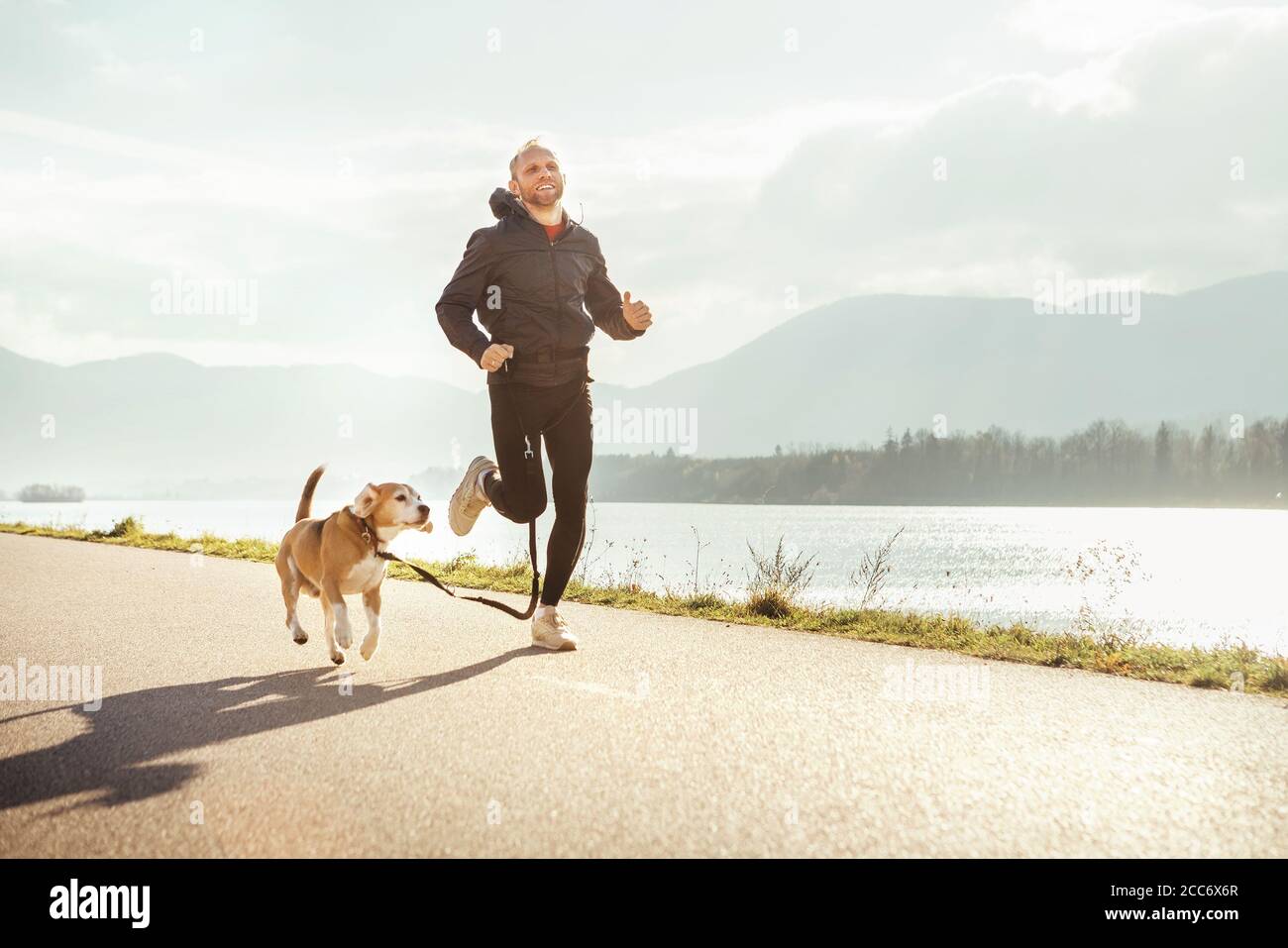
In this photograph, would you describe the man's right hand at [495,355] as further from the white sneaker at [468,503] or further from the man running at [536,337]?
the white sneaker at [468,503]

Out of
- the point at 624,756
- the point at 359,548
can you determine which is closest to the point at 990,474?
the point at 359,548

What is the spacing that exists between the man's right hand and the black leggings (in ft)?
0.89

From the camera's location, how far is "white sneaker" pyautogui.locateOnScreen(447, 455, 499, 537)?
6969 millimetres

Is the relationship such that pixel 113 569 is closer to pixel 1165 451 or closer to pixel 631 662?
pixel 631 662

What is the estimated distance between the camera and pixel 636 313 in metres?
6.65

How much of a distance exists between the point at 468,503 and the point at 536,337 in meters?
1.46

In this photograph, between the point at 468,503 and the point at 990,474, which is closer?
the point at 468,503

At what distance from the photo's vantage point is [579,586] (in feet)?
35.3

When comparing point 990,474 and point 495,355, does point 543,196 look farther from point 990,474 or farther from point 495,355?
point 990,474

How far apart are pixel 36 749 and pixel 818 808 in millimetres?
3236

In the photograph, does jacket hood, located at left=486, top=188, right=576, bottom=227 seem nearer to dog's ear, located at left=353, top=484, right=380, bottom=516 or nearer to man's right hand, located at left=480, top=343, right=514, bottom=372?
man's right hand, located at left=480, top=343, right=514, bottom=372

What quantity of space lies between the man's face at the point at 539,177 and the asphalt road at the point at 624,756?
3.11 m

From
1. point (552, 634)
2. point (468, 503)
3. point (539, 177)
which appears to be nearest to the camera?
point (539, 177)
